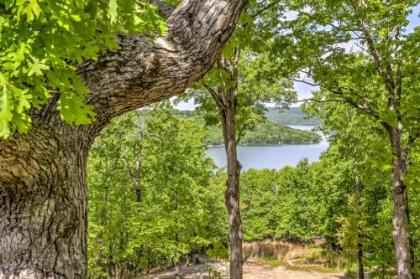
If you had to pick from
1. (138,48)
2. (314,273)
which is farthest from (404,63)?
(314,273)

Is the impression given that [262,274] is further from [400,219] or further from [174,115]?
[400,219]

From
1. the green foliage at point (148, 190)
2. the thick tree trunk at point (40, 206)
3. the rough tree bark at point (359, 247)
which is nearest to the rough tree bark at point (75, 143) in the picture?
the thick tree trunk at point (40, 206)

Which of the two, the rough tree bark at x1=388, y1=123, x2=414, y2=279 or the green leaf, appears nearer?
the green leaf

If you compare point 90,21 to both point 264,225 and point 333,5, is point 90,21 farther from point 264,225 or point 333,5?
point 264,225

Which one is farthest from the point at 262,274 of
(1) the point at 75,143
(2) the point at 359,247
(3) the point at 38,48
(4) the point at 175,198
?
(3) the point at 38,48

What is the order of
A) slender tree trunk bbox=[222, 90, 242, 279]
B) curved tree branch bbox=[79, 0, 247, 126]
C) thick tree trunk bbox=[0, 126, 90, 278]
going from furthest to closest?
slender tree trunk bbox=[222, 90, 242, 279], curved tree branch bbox=[79, 0, 247, 126], thick tree trunk bbox=[0, 126, 90, 278]

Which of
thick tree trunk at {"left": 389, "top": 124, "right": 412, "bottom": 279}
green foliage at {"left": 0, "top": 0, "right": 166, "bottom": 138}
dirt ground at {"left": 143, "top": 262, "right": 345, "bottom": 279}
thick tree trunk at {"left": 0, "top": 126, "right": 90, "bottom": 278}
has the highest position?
green foliage at {"left": 0, "top": 0, "right": 166, "bottom": 138}

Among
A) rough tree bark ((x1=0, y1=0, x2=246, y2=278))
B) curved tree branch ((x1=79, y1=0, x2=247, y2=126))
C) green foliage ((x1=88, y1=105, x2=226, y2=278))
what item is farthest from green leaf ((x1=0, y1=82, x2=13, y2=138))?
green foliage ((x1=88, y1=105, x2=226, y2=278))

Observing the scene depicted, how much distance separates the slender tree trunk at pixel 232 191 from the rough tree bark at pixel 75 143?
259 inches

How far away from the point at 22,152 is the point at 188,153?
24696mm

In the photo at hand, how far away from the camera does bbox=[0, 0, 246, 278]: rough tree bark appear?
2312mm

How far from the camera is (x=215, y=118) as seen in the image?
1106 cm

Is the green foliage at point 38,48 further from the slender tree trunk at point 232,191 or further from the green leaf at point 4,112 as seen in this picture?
the slender tree trunk at point 232,191

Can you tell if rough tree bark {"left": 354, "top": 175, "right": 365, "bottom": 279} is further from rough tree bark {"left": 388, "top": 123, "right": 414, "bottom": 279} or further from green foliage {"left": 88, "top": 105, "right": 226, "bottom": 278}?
rough tree bark {"left": 388, "top": 123, "right": 414, "bottom": 279}
